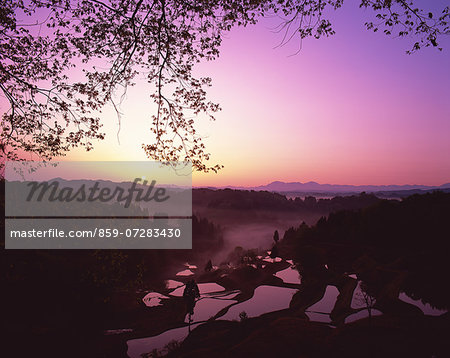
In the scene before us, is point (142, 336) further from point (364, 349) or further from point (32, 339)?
point (364, 349)

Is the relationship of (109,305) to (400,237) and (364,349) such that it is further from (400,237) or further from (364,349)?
(400,237)

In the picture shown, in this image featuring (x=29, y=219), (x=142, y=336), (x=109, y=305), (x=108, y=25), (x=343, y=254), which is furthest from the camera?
(x=343, y=254)

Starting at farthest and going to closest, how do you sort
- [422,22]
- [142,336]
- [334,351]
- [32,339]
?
[142,336] → [32,339] → [334,351] → [422,22]

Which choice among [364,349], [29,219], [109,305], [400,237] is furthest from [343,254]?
[29,219]

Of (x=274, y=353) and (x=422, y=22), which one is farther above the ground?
(x=422, y=22)

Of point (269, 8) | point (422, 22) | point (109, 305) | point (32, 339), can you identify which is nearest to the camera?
point (422, 22)

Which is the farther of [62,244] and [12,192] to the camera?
[62,244]

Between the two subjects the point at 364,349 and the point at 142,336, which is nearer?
the point at 364,349

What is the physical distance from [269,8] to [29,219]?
68.0 ft

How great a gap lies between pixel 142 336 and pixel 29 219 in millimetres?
14950

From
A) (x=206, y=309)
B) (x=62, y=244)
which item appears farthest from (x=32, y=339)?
(x=206, y=309)

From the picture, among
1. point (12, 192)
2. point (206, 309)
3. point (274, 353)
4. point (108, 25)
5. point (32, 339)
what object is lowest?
point (206, 309)

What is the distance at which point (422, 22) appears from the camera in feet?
23.3

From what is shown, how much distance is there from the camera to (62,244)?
25.4 m
